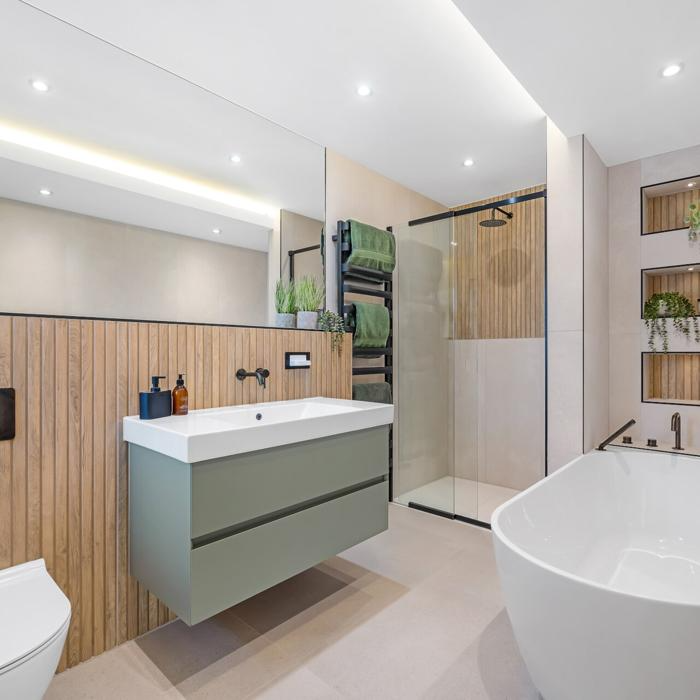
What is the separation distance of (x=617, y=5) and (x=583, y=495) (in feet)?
6.88

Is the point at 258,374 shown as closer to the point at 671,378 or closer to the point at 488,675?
the point at 488,675

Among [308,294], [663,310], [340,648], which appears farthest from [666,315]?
[340,648]

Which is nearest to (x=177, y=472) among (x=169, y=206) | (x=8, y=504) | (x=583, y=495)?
(x=8, y=504)

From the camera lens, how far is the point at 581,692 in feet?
4.08

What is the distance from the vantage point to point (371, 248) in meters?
3.17

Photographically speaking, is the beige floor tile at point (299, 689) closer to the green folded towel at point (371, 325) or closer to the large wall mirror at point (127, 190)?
the large wall mirror at point (127, 190)

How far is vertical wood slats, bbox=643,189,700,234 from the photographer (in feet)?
9.48

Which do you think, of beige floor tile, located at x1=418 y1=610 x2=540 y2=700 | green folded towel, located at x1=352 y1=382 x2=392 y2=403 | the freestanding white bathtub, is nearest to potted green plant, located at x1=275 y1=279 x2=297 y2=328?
green folded towel, located at x1=352 y1=382 x2=392 y2=403

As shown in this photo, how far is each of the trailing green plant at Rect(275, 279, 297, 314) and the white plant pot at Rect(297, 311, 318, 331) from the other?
0.05m

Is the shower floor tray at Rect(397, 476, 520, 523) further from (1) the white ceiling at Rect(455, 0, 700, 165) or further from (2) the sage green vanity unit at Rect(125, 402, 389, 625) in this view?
(1) the white ceiling at Rect(455, 0, 700, 165)

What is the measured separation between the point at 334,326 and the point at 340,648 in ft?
5.54

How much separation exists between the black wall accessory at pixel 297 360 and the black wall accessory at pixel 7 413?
Result: 1251mm

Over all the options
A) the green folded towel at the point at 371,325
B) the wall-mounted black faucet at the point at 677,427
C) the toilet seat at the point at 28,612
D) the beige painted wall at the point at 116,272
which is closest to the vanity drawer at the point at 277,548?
the toilet seat at the point at 28,612

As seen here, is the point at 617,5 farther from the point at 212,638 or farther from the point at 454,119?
the point at 212,638
